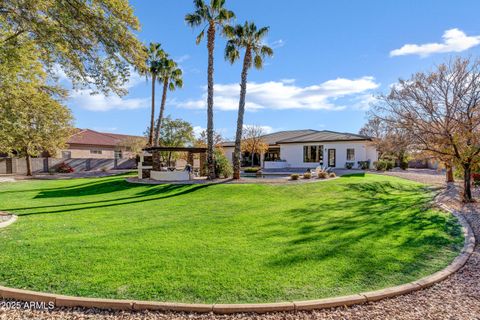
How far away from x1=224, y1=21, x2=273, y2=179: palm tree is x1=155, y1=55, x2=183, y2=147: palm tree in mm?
11100

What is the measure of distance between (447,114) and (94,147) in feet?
133

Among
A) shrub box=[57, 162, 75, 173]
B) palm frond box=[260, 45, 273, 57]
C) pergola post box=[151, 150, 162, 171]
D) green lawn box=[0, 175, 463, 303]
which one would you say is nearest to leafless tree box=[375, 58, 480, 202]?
green lawn box=[0, 175, 463, 303]

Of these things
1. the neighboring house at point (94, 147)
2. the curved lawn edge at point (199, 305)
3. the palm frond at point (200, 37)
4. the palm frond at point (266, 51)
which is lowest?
the curved lawn edge at point (199, 305)

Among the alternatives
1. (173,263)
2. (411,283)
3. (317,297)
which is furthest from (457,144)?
(173,263)

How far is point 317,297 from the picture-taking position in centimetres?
412

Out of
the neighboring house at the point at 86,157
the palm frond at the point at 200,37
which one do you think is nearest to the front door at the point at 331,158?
the palm frond at the point at 200,37

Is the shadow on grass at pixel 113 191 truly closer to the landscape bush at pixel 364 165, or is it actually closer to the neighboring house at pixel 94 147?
the landscape bush at pixel 364 165

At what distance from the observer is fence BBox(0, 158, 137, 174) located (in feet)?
101

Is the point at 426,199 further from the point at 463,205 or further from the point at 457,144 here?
the point at 457,144

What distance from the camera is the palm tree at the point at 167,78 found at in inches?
1105

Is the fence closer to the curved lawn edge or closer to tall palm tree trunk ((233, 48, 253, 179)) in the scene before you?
tall palm tree trunk ((233, 48, 253, 179))

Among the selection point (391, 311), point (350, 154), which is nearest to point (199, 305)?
point (391, 311)

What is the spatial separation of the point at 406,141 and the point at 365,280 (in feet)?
34.9

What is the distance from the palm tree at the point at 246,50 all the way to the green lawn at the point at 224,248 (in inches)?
320
